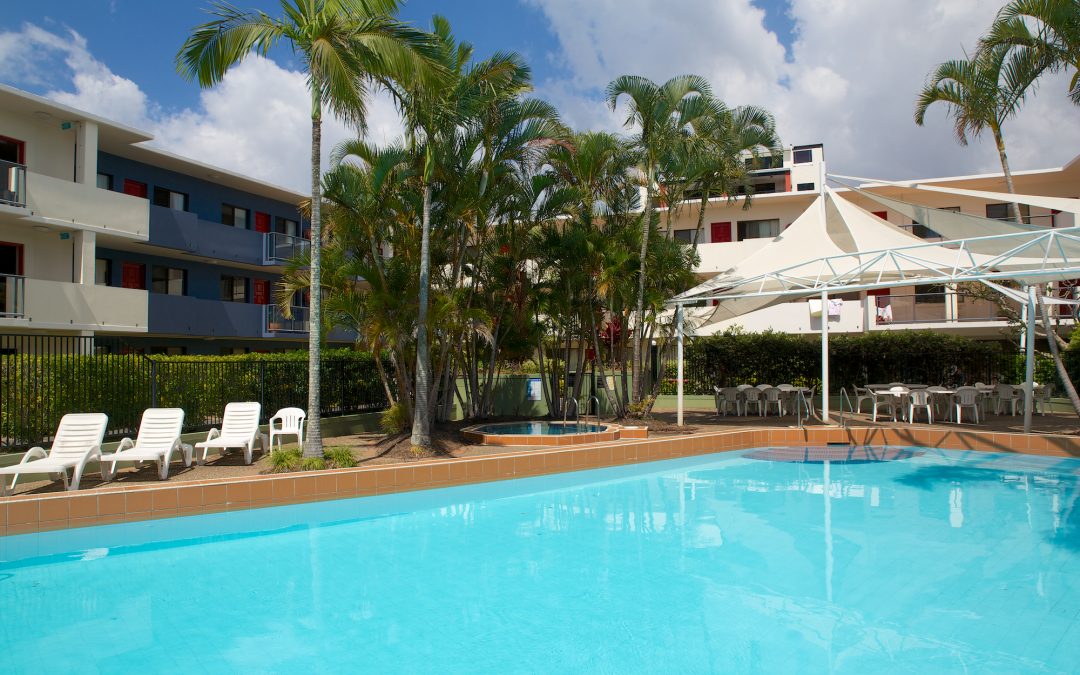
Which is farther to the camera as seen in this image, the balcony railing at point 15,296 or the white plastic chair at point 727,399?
the white plastic chair at point 727,399

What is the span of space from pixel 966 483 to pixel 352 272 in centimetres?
1093

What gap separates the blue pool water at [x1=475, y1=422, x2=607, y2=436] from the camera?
14.9 metres

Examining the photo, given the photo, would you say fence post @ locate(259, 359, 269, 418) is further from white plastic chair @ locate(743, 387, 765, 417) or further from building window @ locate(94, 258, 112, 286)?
white plastic chair @ locate(743, 387, 765, 417)

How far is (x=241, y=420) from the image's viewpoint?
1150 cm

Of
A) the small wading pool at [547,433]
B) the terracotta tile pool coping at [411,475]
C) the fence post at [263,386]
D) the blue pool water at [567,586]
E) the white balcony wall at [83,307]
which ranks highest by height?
the white balcony wall at [83,307]

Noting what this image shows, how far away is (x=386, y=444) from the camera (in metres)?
13.0

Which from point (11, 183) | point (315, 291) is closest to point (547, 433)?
point (315, 291)

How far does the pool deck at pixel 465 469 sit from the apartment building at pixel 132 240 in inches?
403

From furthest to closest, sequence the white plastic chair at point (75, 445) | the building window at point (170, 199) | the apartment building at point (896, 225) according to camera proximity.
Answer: the apartment building at point (896, 225)
the building window at point (170, 199)
the white plastic chair at point (75, 445)

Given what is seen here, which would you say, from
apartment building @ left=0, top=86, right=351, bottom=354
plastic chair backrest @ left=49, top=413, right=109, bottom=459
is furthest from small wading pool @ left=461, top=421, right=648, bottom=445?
apartment building @ left=0, top=86, right=351, bottom=354

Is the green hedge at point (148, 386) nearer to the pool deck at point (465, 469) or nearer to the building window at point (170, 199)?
the pool deck at point (465, 469)

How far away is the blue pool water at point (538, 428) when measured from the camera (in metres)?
14.9

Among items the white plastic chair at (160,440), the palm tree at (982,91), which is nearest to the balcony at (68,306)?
the white plastic chair at (160,440)

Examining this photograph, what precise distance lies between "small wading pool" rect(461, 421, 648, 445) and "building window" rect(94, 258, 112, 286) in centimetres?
1414
